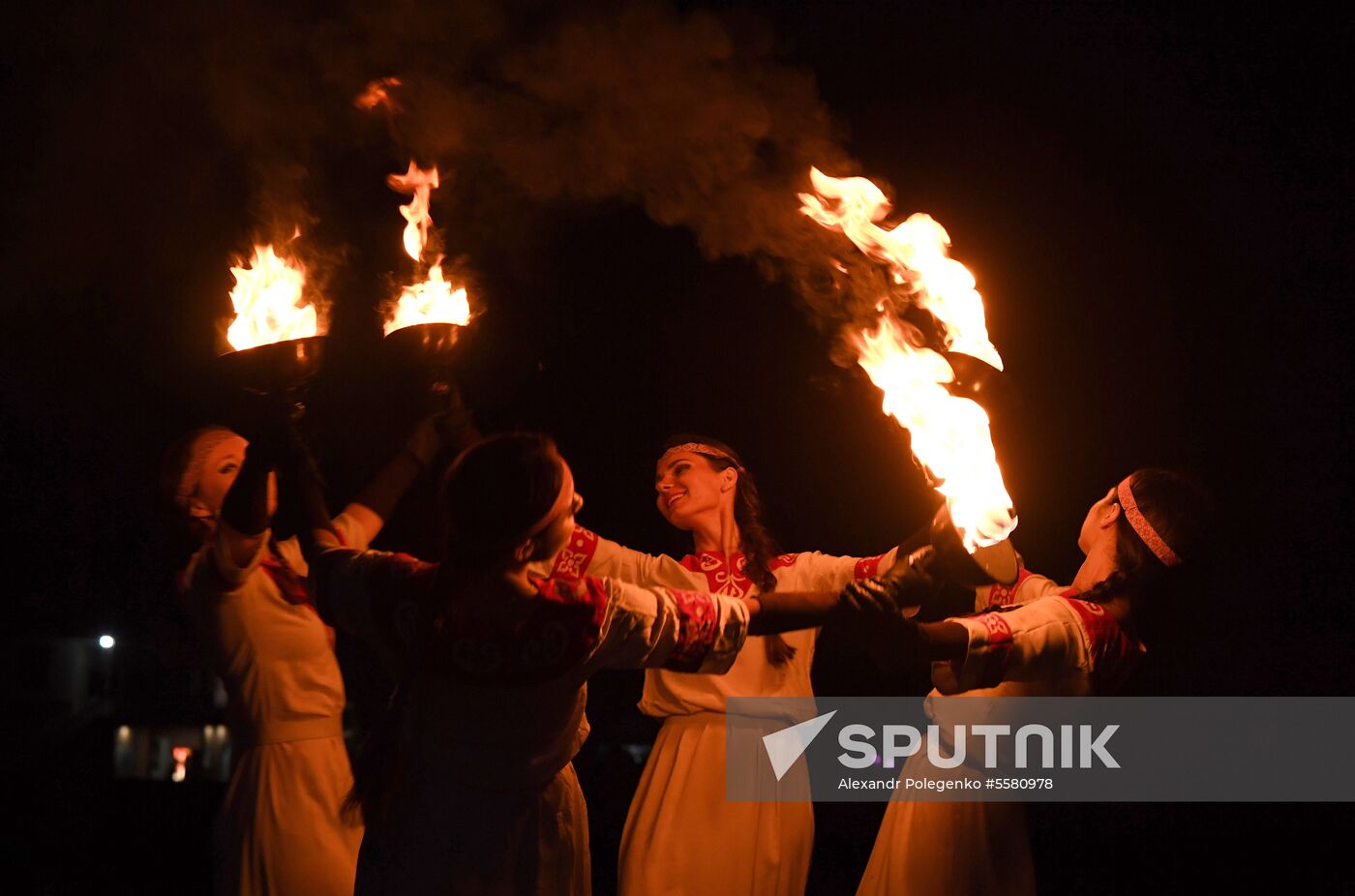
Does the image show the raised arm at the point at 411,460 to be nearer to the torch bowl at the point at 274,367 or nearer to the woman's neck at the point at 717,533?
the torch bowl at the point at 274,367

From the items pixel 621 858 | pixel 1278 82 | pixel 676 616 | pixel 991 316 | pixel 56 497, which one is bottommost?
pixel 621 858

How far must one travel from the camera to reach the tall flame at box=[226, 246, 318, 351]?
3.18m

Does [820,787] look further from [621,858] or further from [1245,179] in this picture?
[1245,179]

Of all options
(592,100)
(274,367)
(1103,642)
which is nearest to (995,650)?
(1103,642)

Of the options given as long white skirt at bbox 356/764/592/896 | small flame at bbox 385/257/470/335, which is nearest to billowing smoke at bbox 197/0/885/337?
small flame at bbox 385/257/470/335

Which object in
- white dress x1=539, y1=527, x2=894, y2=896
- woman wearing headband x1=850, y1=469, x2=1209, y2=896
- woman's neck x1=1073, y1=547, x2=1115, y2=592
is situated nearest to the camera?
woman wearing headband x1=850, y1=469, x2=1209, y2=896

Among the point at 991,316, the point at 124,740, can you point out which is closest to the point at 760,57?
the point at 991,316

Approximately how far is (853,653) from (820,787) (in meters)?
0.62

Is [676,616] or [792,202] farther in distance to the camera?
[792,202]

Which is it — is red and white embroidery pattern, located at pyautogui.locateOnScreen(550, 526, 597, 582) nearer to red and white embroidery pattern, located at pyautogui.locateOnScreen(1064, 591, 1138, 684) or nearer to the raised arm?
the raised arm

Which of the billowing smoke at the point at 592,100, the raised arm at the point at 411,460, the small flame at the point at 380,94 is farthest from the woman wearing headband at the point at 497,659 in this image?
the small flame at the point at 380,94

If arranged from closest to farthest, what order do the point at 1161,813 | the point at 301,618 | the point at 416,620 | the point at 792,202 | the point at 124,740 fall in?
the point at 416,620
the point at 301,618
the point at 792,202
the point at 1161,813
the point at 124,740

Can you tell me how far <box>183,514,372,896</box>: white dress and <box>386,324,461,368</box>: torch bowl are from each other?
508mm

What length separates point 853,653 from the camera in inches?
195
